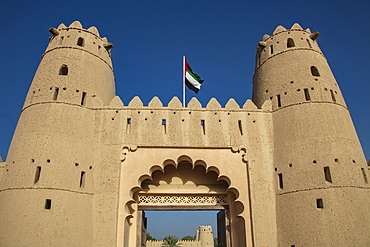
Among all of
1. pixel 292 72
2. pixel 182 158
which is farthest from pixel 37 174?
pixel 292 72

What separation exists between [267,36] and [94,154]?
11671 mm

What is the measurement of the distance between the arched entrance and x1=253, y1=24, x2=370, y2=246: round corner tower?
1.99m

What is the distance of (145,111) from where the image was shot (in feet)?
51.1

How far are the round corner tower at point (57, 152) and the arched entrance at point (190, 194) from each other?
7.21 ft

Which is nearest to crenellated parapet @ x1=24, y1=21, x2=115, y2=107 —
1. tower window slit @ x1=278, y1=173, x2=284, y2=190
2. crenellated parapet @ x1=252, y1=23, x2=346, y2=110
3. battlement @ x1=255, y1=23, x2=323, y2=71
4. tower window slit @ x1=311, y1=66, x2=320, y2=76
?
crenellated parapet @ x1=252, y1=23, x2=346, y2=110

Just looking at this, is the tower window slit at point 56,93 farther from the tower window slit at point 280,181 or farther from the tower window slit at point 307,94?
the tower window slit at point 307,94

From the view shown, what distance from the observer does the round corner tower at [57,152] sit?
470 inches

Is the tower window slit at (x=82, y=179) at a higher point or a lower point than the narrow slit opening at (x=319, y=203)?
higher

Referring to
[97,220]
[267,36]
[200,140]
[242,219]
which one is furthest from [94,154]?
[267,36]

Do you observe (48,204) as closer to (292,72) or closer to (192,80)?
(192,80)

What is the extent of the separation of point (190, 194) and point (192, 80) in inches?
279

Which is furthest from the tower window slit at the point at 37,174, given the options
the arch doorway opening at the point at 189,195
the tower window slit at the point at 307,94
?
the tower window slit at the point at 307,94

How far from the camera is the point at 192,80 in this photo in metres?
19.1

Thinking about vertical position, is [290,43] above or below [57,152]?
above
